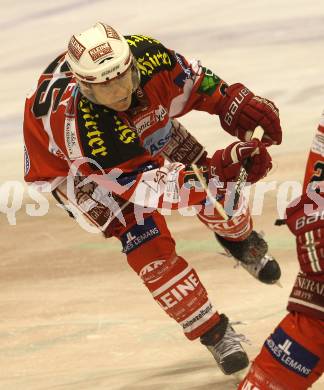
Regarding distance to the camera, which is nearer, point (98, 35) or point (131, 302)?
point (98, 35)

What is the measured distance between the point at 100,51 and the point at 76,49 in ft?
0.43

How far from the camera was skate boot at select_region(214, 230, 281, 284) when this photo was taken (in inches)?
257

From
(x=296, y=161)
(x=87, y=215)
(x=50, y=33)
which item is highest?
(x=87, y=215)

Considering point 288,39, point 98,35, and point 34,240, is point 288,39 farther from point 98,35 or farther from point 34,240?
point 98,35

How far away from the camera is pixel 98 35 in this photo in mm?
5676

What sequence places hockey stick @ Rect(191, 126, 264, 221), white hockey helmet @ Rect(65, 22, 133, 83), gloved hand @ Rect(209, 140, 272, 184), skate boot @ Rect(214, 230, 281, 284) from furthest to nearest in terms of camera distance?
skate boot @ Rect(214, 230, 281, 284) → white hockey helmet @ Rect(65, 22, 133, 83) → hockey stick @ Rect(191, 126, 264, 221) → gloved hand @ Rect(209, 140, 272, 184)

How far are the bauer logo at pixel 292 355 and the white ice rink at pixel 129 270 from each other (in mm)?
1018

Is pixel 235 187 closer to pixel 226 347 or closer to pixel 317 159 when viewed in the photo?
pixel 226 347

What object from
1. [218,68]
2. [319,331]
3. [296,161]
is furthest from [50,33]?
[319,331]

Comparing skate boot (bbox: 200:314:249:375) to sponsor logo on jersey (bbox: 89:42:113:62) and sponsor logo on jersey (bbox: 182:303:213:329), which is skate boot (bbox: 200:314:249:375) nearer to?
sponsor logo on jersey (bbox: 182:303:213:329)

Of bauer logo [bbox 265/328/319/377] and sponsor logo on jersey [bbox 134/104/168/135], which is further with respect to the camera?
sponsor logo on jersey [bbox 134/104/168/135]

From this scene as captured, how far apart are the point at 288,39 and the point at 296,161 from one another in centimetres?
328

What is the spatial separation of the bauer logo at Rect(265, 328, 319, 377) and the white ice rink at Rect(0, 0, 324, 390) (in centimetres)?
102

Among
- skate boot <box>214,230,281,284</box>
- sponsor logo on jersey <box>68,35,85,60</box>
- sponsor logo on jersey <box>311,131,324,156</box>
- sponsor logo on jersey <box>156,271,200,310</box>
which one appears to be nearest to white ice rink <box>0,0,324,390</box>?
skate boot <box>214,230,281,284</box>
